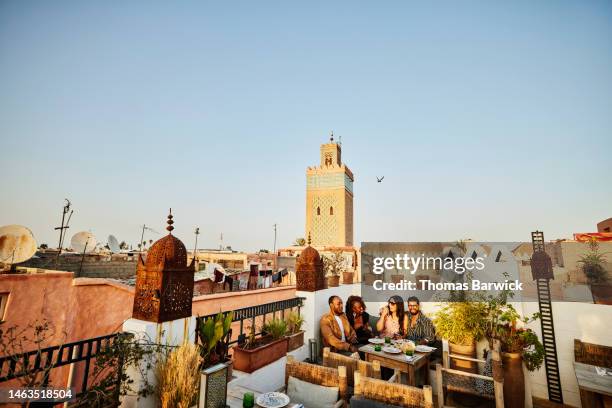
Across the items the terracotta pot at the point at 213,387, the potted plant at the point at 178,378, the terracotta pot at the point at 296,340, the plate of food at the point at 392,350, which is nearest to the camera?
the terracotta pot at the point at 213,387

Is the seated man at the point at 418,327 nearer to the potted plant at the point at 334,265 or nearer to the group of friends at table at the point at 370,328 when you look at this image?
the group of friends at table at the point at 370,328

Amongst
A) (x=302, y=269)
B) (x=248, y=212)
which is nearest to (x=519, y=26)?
(x=302, y=269)

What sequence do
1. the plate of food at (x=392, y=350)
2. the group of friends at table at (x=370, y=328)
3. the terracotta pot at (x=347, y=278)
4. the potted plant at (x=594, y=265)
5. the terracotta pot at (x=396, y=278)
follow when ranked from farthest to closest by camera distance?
the terracotta pot at (x=396, y=278) < the potted plant at (x=594, y=265) < the terracotta pot at (x=347, y=278) < the group of friends at table at (x=370, y=328) < the plate of food at (x=392, y=350)

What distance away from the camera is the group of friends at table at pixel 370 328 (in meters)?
4.73

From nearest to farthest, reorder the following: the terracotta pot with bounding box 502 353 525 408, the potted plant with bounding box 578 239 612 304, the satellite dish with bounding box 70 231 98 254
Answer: the terracotta pot with bounding box 502 353 525 408
the potted plant with bounding box 578 239 612 304
the satellite dish with bounding box 70 231 98 254

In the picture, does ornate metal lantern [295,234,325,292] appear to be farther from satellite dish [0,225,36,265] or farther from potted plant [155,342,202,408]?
satellite dish [0,225,36,265]

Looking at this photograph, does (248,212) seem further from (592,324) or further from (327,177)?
A: (592,324)

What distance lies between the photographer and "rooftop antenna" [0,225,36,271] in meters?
6.54

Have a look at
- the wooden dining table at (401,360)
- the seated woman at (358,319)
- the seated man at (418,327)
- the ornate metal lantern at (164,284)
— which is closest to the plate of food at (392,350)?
the wooden dining table at (401,360)

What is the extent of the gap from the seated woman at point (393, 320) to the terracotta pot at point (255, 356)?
234 centimetres

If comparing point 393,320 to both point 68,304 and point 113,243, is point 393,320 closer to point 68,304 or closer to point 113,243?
point 68,304

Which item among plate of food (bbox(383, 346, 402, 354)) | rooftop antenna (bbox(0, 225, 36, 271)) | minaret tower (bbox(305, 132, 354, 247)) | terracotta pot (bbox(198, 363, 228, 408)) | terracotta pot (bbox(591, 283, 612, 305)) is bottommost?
plate of food (bbox(383, 346, 402, 354))

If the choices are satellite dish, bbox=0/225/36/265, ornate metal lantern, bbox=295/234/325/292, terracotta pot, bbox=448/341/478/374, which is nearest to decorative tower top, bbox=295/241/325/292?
ornate metal lantern, bbox=295/234/325/292

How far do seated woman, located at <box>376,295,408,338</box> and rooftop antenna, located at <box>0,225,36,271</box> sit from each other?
8.13 metres
